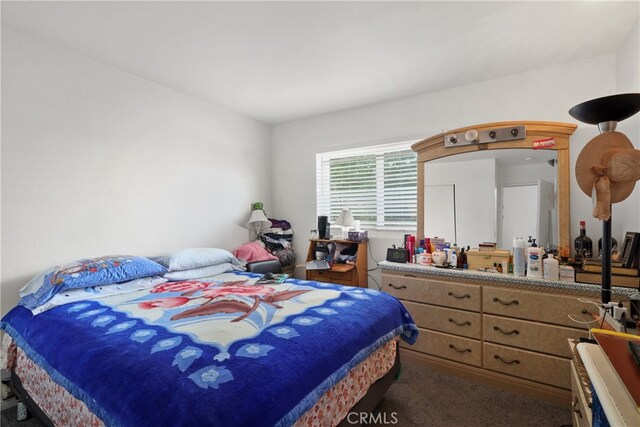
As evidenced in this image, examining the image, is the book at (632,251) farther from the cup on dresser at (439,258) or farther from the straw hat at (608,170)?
the cup on dresser at (439,258)

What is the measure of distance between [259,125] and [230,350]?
11.0 feet

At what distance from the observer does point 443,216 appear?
2.85 metres

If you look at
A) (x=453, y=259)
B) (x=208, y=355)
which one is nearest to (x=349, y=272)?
(x=453, y=259)

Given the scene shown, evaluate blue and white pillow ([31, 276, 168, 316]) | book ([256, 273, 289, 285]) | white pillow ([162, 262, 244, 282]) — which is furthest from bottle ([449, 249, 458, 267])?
blue and white pillow ([31, 276, 168, 316])

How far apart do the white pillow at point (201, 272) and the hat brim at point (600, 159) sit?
2.72m

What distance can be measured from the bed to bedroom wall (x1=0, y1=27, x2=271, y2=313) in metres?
0.62

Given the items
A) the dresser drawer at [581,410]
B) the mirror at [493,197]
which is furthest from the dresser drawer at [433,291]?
the dresser drawer at [581,410]

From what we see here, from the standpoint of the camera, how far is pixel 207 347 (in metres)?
1.21

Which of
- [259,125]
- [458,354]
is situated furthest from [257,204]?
[458,354]

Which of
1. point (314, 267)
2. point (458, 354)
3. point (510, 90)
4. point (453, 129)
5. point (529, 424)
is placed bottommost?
point (529, 424)

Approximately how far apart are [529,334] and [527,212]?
99 centimetres

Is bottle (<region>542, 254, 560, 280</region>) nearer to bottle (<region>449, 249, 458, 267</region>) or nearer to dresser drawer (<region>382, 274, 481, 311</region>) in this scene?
dresser drawer (<region>382, 274, 481, 311</region>)

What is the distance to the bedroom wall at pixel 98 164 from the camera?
204 cm

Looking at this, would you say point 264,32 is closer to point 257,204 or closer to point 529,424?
point 257,204
